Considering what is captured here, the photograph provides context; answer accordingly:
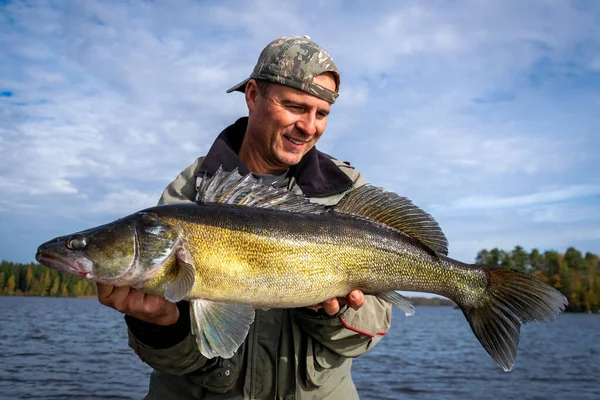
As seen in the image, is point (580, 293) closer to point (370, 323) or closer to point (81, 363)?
point (81, 363)

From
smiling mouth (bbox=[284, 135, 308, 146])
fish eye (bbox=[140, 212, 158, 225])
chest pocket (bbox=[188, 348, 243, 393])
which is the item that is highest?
smiling mouth (bbox=[284, 135, 308, 146])

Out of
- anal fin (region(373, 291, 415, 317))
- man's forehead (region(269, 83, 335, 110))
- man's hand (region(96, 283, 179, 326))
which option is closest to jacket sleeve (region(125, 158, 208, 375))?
man's hand (region(96, 283, 179, 326))

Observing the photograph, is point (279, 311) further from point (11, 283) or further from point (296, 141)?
point (11, 283)

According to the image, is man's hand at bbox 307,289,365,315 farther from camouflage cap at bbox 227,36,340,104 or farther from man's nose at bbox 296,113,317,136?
camouflage cap at bbox 227,36,340,104

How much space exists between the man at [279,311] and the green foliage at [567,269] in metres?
90.1

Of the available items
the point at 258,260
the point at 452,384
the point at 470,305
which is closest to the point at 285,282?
the point at 258,260

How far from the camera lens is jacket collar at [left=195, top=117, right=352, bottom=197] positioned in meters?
3.97

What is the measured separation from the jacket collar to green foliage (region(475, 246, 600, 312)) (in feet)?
A: 295

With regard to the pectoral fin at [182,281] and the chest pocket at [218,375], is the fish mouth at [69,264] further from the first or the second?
the chest pocket at [218,375]

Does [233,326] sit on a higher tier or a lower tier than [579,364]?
higher

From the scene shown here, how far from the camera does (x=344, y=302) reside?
3537 millimetres

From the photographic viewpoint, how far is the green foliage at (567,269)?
8988cm

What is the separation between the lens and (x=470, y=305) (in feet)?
11.4

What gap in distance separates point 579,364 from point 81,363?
19775 mm
